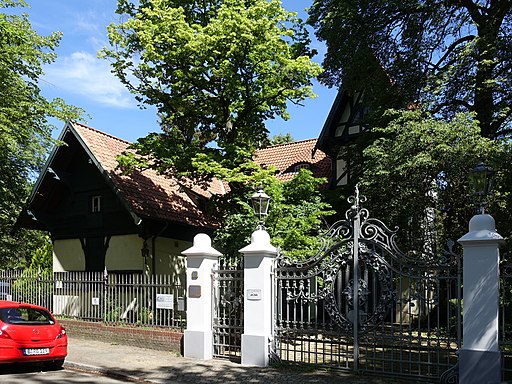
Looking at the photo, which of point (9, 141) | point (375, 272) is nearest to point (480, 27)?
point (375, 272)

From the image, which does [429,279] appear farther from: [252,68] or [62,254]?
[62,254]

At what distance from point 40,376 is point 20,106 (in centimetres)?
1203

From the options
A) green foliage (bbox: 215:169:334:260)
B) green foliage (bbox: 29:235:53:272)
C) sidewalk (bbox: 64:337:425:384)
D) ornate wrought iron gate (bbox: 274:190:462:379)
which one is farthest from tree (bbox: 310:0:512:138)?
green foliage (bbox: 29:235:53:272)

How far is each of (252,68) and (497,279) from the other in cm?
974

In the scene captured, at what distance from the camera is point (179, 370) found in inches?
451

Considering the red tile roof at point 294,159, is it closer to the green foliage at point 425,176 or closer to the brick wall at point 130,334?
the green foliage at point 425,176

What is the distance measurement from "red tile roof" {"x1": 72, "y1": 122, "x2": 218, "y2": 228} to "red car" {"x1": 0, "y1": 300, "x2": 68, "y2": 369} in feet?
24.7

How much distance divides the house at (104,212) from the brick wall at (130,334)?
4.21 metres

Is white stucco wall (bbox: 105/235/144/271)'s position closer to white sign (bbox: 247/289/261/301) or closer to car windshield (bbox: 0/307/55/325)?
car windshield (bbox: 0/307/55/325)

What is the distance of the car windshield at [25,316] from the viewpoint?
11.1 metres

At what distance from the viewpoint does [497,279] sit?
9.26 meters

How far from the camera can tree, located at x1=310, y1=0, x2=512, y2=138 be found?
590 inches

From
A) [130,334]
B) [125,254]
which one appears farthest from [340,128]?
[130,334]

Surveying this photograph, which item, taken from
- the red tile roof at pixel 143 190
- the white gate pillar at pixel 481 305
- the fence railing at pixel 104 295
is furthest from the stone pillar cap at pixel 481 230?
the red tile roof at pixel 143 190
